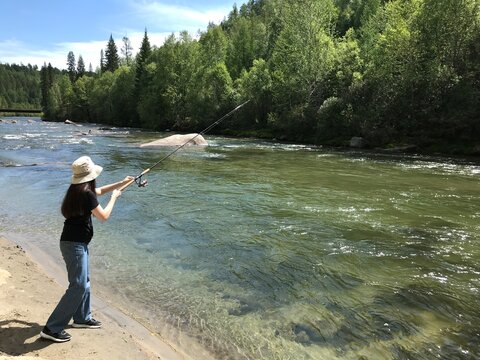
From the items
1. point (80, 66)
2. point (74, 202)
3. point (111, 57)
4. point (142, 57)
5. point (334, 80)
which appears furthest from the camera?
point (80, 66)

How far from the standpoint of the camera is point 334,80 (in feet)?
144

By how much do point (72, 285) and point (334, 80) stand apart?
42.1 m

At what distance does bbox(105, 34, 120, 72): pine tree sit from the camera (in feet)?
415

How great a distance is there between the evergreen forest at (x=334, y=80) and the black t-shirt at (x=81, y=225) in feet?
100

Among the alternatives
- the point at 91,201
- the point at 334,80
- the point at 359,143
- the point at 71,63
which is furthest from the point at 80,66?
the point at 91,201

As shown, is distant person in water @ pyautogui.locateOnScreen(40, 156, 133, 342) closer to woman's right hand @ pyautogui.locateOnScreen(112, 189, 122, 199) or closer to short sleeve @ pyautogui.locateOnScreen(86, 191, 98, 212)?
short sleeve @ pyautogui.locateOnScreen(86, 191, 98, 212)

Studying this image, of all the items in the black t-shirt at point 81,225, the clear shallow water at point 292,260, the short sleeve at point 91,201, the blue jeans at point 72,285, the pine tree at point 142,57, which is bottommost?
the clear shallow water at point 292,260

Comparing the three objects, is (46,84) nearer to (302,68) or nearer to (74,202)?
(302,68)

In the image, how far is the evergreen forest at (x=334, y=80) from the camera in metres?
32.9

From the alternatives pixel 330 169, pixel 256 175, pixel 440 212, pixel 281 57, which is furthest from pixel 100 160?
pixel 281 57

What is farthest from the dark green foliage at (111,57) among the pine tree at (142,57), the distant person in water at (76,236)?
the distant person in water at (76,236)

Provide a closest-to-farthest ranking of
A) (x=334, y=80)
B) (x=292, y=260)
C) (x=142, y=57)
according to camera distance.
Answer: (x=292, y=260)
(x=334, y=80)
(x=142, y=57)

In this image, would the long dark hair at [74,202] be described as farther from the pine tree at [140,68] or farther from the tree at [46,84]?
the tree at [46,84]

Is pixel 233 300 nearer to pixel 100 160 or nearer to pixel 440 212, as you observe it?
pixel 440 212
